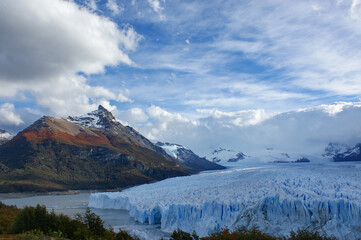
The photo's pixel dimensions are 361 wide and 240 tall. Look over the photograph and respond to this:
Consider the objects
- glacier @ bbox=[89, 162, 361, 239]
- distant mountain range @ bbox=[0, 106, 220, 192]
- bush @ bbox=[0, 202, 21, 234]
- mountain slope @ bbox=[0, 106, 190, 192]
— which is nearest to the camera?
glacier @ bbox=[89, 162, 361, 239]

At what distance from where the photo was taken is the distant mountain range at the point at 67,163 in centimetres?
10156

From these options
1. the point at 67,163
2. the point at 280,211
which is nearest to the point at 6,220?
the point at 280,211

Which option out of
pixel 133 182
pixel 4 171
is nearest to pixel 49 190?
pixel 4 171

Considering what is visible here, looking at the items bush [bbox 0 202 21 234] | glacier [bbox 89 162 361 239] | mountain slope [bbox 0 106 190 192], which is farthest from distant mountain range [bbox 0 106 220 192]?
glacier [bbox 89 162 361 239]

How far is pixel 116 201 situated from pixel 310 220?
36944 millimetres

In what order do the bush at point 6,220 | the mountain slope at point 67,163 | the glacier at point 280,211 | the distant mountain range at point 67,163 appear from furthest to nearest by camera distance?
the mountain slope at point 67,163 → the distant mountain range at point 67,163 → the bush at point 6,220 → the glacier at point 280,211

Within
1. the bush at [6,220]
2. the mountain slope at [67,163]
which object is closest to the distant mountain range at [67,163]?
the mountain slope at [67,163]

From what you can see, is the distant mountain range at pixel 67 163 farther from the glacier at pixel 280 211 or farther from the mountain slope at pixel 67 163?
the glacier at pixel 280 211

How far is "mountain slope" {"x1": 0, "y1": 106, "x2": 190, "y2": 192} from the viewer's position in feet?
334

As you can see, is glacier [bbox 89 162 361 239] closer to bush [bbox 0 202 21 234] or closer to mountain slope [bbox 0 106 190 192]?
bush [bbox 0 202 21 234]

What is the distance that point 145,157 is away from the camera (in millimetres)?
154875

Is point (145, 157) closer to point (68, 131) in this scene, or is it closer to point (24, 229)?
point (68, 131)

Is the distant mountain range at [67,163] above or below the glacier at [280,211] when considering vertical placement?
above

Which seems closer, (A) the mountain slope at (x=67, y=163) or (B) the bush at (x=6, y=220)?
(B) the bush at (x=6, y=220)
